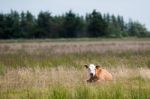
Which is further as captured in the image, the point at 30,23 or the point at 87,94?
the point at 30,23

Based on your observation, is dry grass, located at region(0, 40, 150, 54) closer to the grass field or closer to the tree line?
the grass field

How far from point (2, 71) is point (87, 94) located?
6.75 meters

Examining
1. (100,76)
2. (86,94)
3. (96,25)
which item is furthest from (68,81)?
(96,25)

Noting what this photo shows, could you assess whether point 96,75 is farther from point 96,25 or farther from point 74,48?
point 96,25

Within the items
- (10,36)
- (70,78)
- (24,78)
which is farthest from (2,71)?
(10,36)

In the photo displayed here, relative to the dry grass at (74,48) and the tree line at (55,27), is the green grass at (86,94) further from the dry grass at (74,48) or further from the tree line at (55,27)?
the tree line at (55,27)

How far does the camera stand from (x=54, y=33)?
7619cm

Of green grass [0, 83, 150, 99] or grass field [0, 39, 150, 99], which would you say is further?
grass field [0, 39, 150, 99]

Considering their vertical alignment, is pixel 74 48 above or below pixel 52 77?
below

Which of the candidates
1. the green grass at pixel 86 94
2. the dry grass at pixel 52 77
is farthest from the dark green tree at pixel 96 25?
the green grass at pixel 86 94

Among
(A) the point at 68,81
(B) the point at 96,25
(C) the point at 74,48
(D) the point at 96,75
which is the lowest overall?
(C) the point at 74,48

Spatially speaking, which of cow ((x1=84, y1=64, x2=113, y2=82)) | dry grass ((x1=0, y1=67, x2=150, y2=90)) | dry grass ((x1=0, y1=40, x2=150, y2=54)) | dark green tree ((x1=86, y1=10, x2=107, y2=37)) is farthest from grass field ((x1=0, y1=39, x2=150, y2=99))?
dark green tree ((x1=86, y1=10, x2=107, y2=37))

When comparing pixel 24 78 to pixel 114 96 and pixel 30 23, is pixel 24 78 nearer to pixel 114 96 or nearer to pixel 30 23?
pixel 114 96

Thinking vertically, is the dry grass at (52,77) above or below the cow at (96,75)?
below
